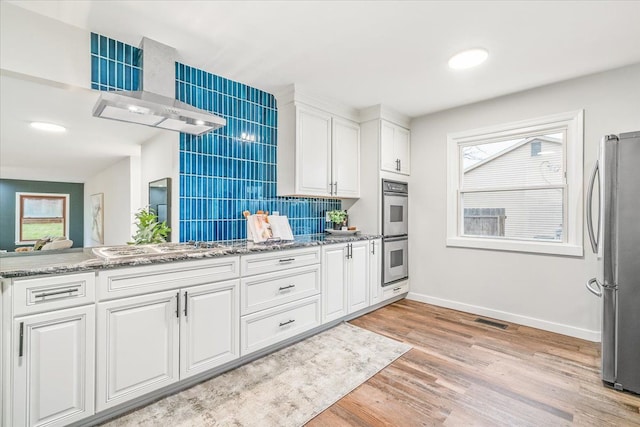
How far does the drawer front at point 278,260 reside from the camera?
226cm

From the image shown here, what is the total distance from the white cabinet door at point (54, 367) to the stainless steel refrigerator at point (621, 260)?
3.20 meters

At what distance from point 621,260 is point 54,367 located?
11.1ft

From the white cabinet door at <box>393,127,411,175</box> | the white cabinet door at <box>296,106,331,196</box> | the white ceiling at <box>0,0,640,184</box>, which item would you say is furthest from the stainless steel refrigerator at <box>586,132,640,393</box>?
the white cabinet door at <box>296,106,331,196</box>

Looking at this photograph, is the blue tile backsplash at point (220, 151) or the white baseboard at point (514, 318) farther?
the white baseboard at point (514, 318)

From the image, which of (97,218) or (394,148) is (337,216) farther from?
(97,218)

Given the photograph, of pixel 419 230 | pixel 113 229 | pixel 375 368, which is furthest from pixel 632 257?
pixel 113 229

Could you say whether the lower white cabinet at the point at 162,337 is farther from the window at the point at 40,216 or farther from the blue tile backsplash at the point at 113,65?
the window at the point at 40,216

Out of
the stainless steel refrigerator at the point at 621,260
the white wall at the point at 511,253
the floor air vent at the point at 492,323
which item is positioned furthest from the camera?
the floor air vent at the point at 492,323

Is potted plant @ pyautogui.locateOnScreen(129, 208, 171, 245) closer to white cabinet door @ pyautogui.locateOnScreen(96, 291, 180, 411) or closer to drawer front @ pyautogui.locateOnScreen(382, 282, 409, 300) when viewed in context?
white cabinet door @ pyautogui.locateOnScreen(96, 291, 180, 411)

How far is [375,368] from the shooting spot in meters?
2.22

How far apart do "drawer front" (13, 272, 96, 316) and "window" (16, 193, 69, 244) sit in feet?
6.19

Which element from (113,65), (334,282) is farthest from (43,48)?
(334,282)

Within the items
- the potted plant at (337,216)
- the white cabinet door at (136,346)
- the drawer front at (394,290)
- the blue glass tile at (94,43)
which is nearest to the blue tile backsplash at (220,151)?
the blue glass tile at (94,43)

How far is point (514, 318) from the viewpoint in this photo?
124 inches
